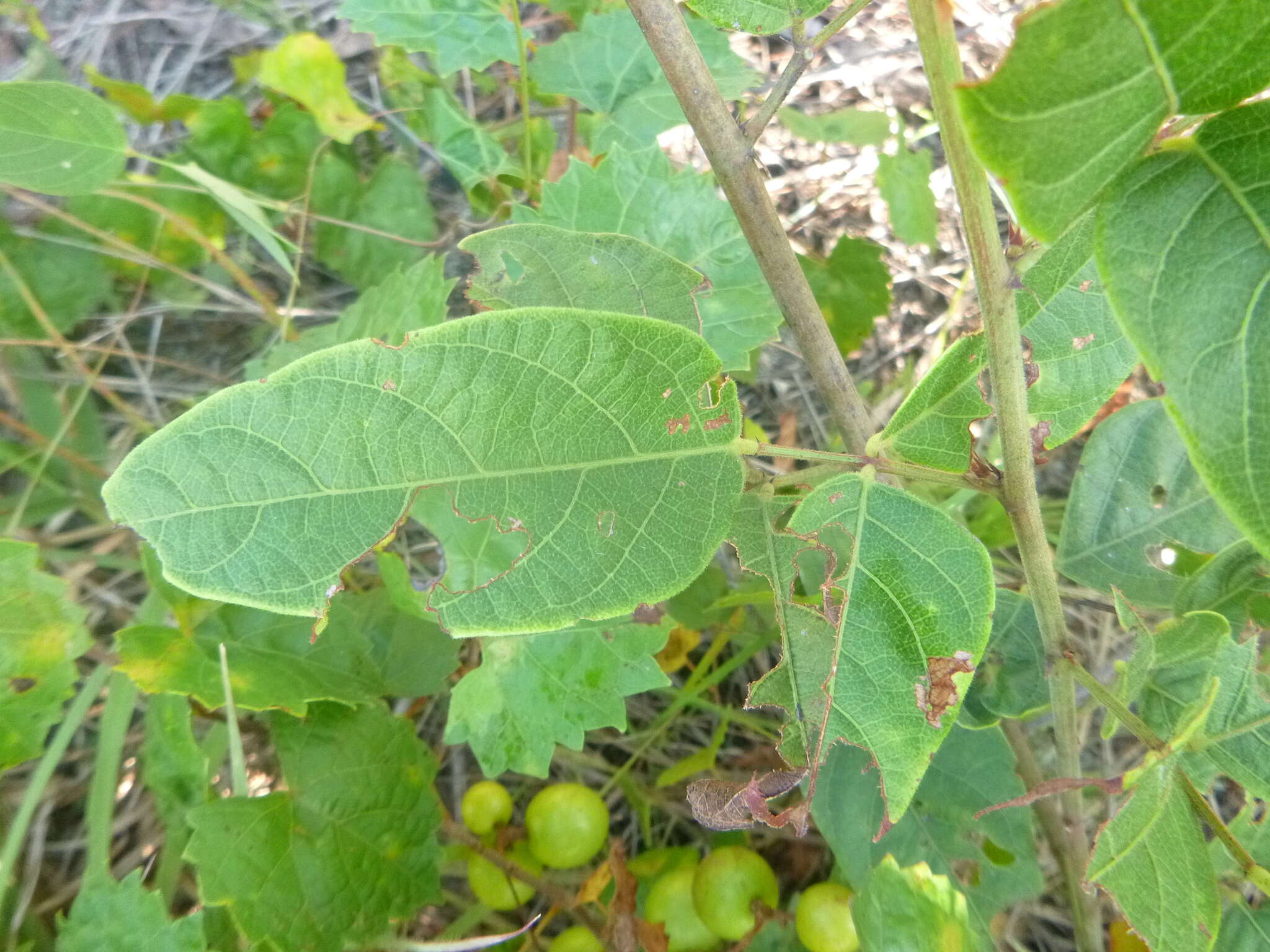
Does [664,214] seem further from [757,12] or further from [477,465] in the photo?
[477,465]

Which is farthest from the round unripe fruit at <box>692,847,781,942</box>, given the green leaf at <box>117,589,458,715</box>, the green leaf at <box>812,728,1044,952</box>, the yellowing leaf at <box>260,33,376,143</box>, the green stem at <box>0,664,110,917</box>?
the yellowing leaf at <box>260,33,376,143</box>

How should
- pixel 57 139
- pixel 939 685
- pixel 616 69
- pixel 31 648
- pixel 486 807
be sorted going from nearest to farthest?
pixel 939 685 → pixel 31 648 → pixel 57 139 → pixel 486 807 → pixel 616 69

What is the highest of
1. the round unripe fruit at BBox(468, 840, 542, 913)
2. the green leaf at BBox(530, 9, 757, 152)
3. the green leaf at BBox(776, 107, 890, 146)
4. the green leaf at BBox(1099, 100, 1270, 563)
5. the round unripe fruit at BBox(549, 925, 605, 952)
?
the green leaf at BBox(1099, 100, 1270, 563)

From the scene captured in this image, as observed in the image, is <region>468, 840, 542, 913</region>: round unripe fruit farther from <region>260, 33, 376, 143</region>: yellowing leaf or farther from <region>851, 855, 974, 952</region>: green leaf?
<region>260, 33, 376, 143</region>: yellowing leaf

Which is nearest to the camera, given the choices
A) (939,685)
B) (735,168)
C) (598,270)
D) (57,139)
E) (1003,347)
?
(1003,347)

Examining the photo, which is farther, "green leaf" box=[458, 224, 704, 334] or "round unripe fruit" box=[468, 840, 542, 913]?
"round unripe fruit" box=[468, 840, 542, 913]

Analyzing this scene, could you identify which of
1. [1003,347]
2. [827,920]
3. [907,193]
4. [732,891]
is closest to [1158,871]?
[1003,347]

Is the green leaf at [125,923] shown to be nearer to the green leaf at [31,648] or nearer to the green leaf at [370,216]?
the green leaf at [31,648]
